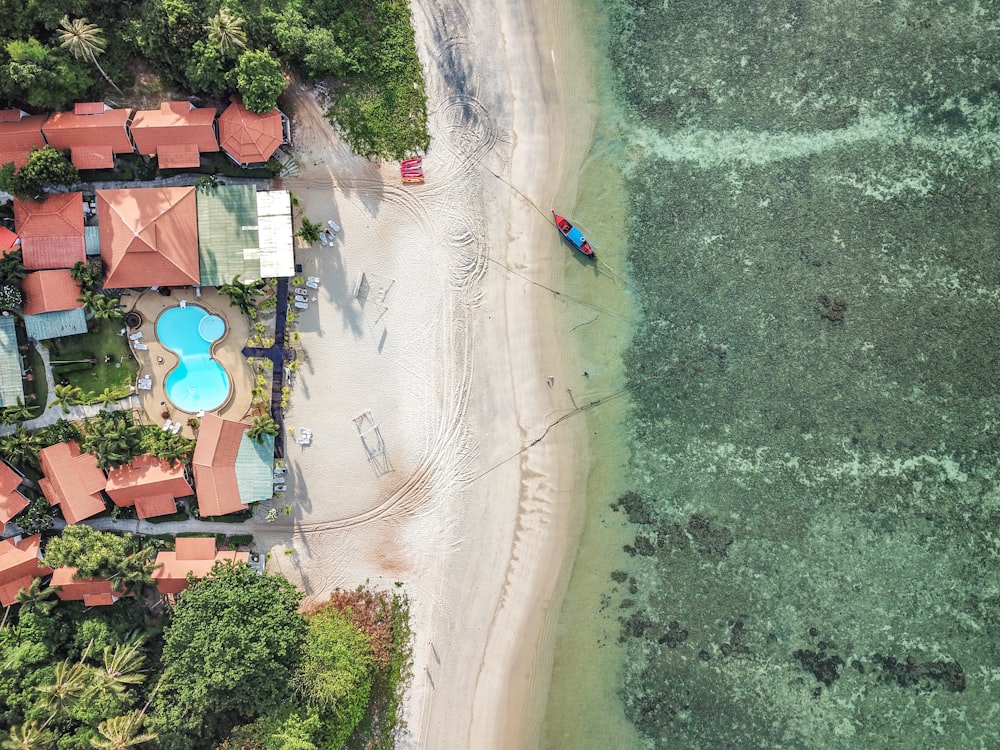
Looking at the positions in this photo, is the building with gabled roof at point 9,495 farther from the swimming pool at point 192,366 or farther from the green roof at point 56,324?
A: the swimming pool at point 192,366

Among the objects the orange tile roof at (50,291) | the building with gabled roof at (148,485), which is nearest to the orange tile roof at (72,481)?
the building with gabled roof at (148,485)

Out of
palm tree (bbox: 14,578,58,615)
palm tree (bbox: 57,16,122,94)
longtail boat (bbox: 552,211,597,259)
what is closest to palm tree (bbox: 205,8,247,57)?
palm tree (bbox: 57,16,122,94)

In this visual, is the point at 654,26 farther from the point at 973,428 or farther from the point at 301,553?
the point at 301,553

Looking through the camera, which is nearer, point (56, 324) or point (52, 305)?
point (52, 305)

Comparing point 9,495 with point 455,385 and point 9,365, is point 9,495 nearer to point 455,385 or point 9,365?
point 9,365

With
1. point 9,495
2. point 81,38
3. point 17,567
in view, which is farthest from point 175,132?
point 17,567

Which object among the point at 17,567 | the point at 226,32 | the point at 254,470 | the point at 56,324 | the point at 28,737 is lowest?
the point at 28,737
